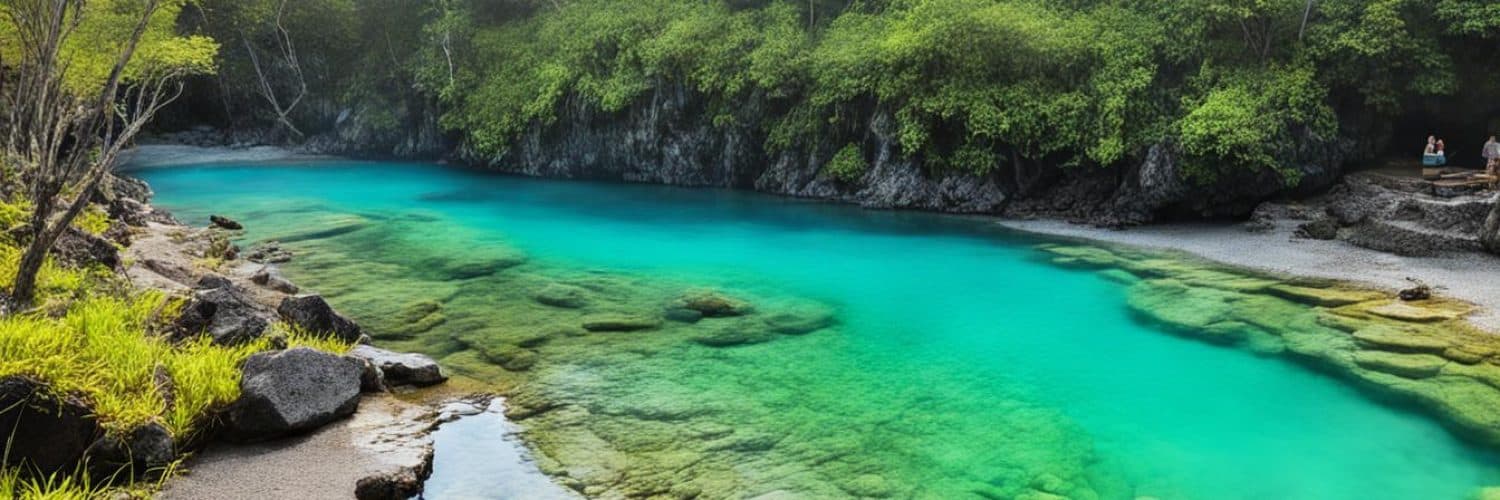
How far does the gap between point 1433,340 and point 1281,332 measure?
2.15 metres

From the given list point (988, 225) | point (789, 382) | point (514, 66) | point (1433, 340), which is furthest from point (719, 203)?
point (1433, 340)

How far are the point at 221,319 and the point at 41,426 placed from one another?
3926 millimetres

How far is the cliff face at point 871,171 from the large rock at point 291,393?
22.8 m

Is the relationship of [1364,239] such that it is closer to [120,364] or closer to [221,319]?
[221,319]

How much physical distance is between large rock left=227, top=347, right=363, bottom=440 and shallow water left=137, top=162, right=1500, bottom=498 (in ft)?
5.70

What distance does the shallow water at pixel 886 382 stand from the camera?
33.9ft

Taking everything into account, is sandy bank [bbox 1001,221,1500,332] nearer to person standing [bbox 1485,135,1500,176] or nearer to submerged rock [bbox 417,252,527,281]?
person standing [bbox 1485,135,1500,176]

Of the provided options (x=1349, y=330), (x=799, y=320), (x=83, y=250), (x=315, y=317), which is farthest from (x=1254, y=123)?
(x=83, y=250)

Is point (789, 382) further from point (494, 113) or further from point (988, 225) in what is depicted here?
point (494, 113)

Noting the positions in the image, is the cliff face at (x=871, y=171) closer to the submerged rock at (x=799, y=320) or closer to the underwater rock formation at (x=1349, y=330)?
the underwater rock formation at (x=1349, y=330)

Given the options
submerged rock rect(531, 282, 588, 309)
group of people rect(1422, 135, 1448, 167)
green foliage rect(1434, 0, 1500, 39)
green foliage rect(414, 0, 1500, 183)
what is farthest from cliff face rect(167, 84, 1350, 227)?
submerged rock rect(531, 282, 588, 309)

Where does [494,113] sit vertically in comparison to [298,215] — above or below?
above

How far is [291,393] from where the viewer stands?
10.0 metres

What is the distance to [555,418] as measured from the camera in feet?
38.5
